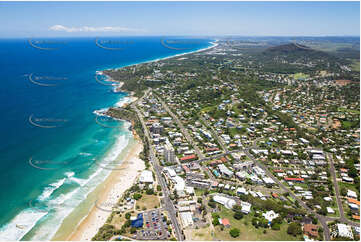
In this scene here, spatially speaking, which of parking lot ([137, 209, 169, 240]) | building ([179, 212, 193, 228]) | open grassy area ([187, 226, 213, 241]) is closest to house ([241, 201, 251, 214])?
open grassy area ([187, 226, 213, 241])

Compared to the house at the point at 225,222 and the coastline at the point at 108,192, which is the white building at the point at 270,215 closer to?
the house at the point at 225,222

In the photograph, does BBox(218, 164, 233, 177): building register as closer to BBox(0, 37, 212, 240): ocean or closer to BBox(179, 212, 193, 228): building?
BBox(179, 212, 193, 228): building

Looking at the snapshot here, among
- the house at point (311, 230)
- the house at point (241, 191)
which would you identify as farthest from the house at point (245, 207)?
the house at point (311, 230)

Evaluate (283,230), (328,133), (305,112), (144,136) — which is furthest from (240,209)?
(305,112)

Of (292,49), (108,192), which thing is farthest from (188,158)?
(292,49)

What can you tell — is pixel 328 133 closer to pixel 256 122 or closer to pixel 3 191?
pixel 256 122

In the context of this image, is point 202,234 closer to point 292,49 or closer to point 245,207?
point 245,207
